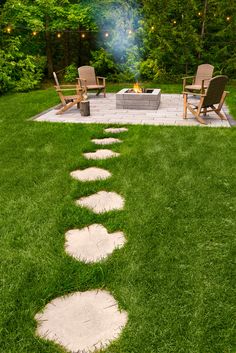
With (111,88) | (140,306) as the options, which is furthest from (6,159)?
(111,88)

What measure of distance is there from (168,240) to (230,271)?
0.62m

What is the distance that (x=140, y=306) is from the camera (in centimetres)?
248

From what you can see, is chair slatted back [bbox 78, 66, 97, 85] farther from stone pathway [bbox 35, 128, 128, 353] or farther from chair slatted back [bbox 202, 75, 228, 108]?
stone pathway [bbox 35, 128, 128, 353]

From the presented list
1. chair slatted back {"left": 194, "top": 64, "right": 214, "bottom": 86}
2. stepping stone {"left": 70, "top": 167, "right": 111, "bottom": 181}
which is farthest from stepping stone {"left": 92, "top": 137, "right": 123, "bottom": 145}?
chair slatted back {"left": 194, "top": 64, "right": 214, "bottom": 86}

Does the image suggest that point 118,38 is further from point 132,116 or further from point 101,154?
point 101,154

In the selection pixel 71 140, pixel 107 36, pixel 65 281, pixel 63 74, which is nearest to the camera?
pixel 65 281

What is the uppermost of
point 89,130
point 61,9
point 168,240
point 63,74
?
point 61,9

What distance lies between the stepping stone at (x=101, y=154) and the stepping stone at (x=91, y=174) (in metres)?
0.47

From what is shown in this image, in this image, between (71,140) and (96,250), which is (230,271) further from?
(71,140)

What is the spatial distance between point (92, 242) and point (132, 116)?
17.6 ft

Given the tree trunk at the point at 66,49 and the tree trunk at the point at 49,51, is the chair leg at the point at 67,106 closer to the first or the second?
the tree trunk at the point at 49,51

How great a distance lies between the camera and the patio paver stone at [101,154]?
5402 mm

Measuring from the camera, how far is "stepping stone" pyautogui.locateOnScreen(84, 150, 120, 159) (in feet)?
17.7

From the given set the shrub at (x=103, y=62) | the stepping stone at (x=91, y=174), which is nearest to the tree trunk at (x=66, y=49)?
the shrub at (x=103, y=62)
